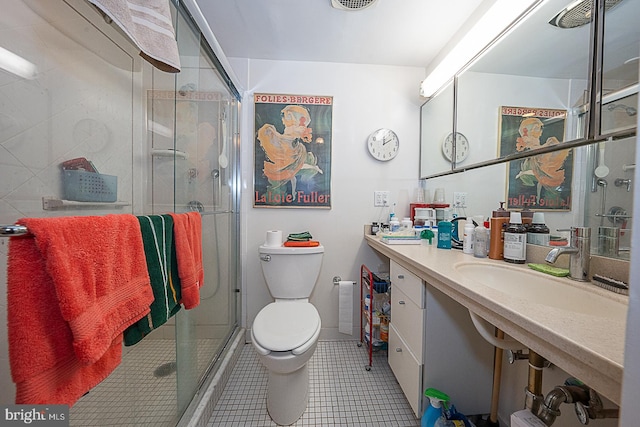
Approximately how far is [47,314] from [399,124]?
195 cm

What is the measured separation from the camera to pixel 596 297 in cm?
Answer: 68

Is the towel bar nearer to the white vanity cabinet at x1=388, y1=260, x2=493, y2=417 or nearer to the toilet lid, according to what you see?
the toilet lid

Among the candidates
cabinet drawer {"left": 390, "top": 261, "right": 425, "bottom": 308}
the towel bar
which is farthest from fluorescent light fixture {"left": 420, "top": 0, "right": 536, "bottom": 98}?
the towel bar

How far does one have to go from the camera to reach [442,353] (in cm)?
99

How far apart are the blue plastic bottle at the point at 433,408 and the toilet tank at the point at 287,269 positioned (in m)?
0.84

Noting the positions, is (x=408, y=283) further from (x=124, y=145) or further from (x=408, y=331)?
(x=124, y=145)

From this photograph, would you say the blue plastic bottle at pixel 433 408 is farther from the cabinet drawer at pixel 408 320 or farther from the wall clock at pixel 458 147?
the wall clock at pixel 458 147

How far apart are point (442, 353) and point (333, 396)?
65cm

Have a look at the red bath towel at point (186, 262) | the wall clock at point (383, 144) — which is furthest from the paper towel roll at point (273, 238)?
the wall clock at point (383, 144)

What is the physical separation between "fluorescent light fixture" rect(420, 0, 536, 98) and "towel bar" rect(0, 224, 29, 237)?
1.71 m

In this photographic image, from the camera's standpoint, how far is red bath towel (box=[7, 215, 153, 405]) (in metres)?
0.42

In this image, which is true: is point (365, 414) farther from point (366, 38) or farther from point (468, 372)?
point (366, 38)

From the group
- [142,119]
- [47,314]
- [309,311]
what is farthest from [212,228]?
[47,314]

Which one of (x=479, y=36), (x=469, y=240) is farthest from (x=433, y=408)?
(x=479, y=36)
